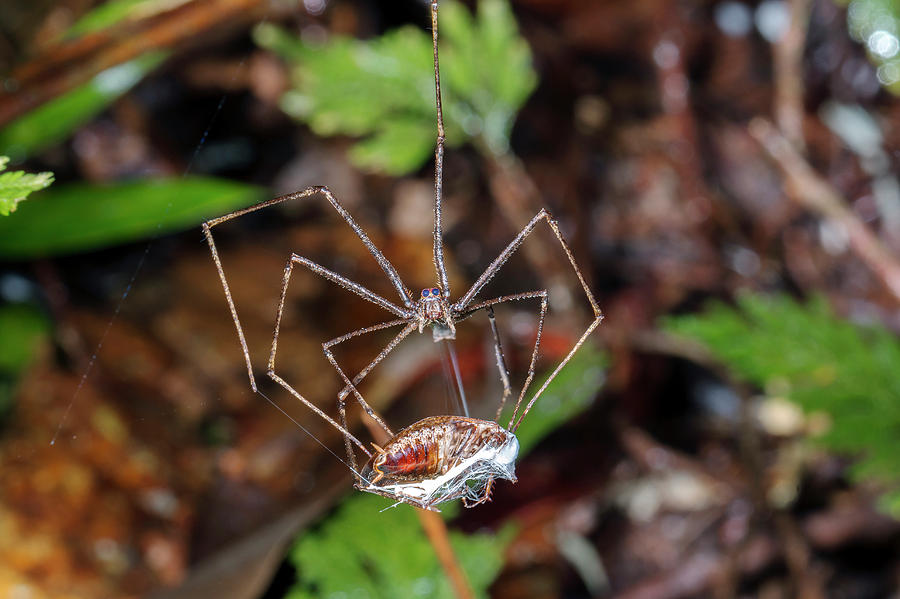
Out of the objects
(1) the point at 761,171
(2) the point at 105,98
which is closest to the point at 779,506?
(1) the point at 761,171

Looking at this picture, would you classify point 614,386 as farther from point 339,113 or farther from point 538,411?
point 339,113

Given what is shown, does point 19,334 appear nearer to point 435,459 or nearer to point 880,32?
point 435,459

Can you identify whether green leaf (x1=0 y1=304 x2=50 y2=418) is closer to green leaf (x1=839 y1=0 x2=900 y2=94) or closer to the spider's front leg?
the spider's front leg

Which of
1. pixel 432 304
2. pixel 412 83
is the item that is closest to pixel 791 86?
pixel 412 83

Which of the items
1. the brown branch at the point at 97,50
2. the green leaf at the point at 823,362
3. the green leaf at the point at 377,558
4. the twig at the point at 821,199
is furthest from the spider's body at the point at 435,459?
the twig at the point at 821,199

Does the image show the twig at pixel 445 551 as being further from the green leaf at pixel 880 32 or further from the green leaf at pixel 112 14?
the green leaf at pixel 880 32

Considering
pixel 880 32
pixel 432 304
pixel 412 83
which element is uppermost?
pixel 880 32
